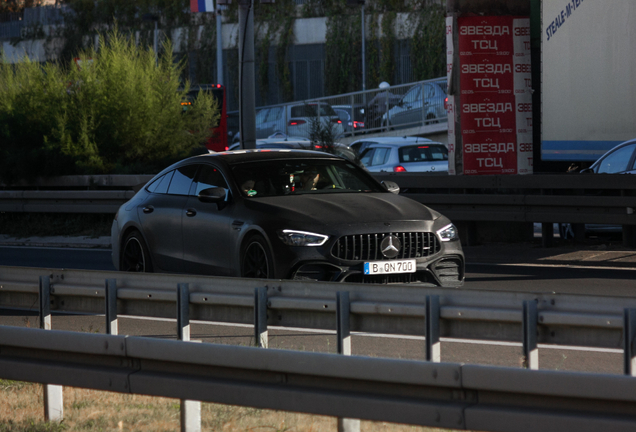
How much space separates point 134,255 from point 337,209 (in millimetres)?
2966

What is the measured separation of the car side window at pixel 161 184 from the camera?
10.3 meters

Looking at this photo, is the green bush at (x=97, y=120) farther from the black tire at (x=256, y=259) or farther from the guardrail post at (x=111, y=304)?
the guardrail post at (x=111, y=304)

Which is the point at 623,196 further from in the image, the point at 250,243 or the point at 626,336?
the point at 626,336

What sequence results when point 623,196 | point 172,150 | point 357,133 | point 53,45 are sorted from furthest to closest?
point 53,45 → point 357,133 → point 172,150 → point 623,196

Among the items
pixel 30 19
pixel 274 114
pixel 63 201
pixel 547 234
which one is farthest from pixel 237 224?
pixel 30 19

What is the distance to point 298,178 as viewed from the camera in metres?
9.34

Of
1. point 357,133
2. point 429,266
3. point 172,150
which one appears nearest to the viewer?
point 429,266

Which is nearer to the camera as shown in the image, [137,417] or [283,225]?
[137,417]

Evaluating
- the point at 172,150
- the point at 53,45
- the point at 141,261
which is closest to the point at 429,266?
the point at 141,261

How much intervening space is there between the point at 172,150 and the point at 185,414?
53.7 ft

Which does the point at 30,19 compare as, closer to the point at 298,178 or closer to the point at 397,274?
the point at 298,178

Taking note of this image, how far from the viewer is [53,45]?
62438 mm

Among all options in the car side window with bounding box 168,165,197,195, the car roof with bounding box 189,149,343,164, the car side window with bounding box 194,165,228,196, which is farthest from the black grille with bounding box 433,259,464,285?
the car side window with bounding box 168,165,197,195

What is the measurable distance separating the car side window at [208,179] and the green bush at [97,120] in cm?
1047
